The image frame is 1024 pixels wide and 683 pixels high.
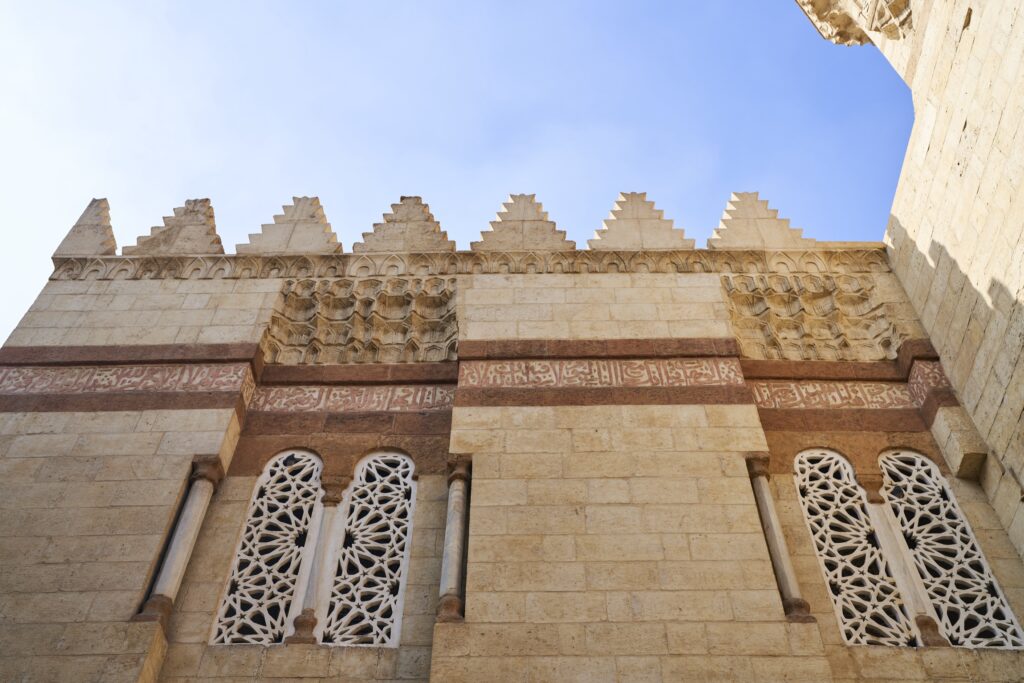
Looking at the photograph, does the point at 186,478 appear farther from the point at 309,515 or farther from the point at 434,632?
the point at 434,632

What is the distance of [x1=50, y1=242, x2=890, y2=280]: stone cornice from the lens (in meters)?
6.91

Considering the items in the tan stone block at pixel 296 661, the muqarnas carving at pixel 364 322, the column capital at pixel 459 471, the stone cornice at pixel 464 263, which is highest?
the stone cornice at pixel 464 263

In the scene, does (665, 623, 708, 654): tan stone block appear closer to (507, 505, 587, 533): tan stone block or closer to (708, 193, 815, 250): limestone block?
(507, 505, 587, 533): tan stone block

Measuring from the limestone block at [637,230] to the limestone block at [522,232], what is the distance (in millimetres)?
323

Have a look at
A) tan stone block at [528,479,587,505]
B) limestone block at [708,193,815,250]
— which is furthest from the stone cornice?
tan stone block at [528,479,587,505]

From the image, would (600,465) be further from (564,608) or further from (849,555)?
(849,555)

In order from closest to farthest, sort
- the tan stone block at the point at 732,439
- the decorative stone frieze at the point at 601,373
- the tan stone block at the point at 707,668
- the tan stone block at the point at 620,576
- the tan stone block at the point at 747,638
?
1. the tan stone block at the point at 707,668
2. the tan stone block at the point at 747,638
3. the tan stone block at the point at 620,576
4. the tan stone block at the point at 732,439
5. the decorative stone frieze at the point at 601,373

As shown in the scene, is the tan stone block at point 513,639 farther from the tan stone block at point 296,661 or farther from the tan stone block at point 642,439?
the tan stone block at point 642,439

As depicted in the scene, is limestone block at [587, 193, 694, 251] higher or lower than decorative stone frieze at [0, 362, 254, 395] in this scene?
higher

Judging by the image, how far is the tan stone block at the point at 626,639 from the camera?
4344 millimetres

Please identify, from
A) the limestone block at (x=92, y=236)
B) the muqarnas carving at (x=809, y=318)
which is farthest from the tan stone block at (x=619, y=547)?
the limestone block at (x=92, y=236)

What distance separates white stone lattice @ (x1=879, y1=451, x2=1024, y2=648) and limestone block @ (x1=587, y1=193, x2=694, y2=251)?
2445 millimetres

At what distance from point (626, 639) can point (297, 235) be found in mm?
4605

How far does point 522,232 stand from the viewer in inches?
289
